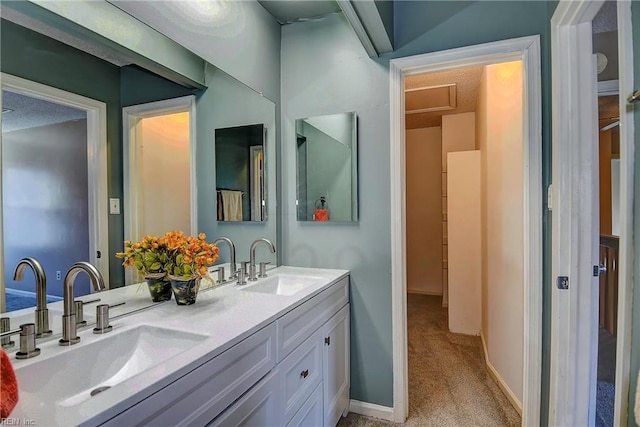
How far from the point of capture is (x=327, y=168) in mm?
2143

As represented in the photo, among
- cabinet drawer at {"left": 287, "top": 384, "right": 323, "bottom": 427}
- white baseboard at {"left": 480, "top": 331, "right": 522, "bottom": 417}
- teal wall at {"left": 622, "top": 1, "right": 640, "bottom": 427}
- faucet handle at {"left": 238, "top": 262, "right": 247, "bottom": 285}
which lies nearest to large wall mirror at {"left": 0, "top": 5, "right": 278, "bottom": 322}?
faucet handle at {"left": 238, "top": 262, "right": 247, "bottom": 285}

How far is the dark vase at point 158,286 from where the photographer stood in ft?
4.23

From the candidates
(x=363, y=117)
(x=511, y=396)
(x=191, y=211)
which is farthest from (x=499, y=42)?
(x=511, y=396)

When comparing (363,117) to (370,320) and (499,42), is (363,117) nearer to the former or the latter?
A: (499,42)

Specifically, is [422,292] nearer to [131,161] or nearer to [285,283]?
[285,283]

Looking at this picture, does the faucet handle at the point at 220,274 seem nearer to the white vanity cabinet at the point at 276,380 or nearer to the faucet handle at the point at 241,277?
the faucet handle at the point at 241,277

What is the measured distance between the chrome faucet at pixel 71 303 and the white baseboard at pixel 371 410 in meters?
1.63

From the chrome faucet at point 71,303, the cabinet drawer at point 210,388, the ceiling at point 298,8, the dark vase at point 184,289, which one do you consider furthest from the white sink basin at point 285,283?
the ceiling at point 298,8

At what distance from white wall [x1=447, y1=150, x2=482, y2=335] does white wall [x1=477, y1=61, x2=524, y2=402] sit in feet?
1.86

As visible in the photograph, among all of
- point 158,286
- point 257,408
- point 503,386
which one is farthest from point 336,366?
point 503,386

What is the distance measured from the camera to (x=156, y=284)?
4.27ft

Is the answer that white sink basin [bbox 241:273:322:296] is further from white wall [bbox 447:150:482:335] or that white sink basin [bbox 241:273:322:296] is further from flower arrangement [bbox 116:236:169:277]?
white wall [bbox 447:150:482:335]

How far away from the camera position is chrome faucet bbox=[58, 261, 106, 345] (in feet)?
3.06

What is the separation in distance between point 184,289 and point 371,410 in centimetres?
142
